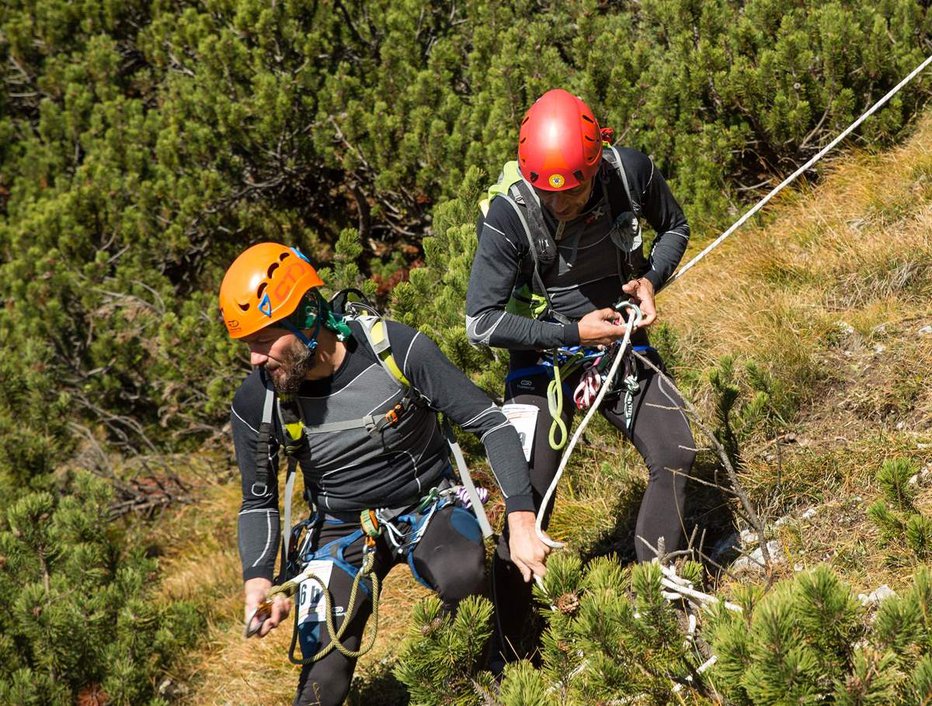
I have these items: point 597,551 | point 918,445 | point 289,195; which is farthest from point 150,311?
point 918,445

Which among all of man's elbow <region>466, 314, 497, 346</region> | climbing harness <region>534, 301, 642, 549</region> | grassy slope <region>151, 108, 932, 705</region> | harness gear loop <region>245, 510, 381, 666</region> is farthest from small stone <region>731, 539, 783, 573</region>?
harness gear loop <region>245, 510, 381, 666</region>

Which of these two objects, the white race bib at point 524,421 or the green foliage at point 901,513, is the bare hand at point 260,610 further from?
the green foliage at point 901,513

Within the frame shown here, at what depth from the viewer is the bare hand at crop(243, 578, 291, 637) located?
11.2 ft

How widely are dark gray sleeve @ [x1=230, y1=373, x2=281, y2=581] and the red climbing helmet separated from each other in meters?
1.32

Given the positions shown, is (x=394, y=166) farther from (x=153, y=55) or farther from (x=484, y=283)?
(x=484, y=283)

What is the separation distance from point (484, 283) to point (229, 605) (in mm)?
3559

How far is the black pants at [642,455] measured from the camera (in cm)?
356

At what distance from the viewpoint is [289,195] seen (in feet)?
30.9

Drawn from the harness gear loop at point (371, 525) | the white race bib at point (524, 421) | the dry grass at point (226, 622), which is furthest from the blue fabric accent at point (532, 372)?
the dry grass at point (226, 622)

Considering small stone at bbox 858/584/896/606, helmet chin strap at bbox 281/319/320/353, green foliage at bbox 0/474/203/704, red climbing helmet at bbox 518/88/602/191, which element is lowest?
green foliage at bbox 0/474/203/704

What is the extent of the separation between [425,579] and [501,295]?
111 cm

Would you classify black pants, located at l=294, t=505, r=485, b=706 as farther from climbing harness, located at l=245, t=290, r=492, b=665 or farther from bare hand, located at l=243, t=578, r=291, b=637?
bare hand, located at l=243, t=578, r=291, b=637

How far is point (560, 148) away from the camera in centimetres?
353

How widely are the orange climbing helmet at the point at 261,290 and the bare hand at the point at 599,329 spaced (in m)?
1.03
